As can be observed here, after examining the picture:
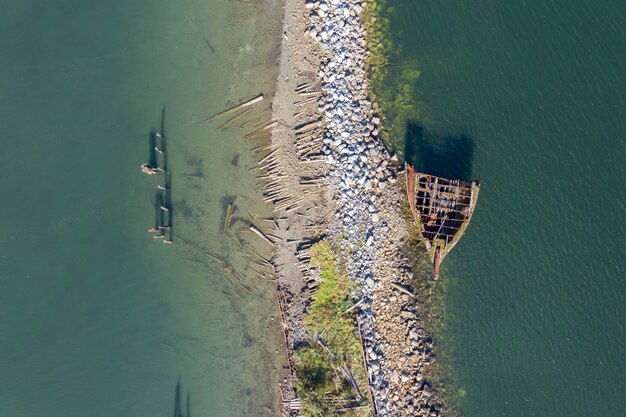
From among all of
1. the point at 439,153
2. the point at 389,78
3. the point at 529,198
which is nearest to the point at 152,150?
the point at 389,78

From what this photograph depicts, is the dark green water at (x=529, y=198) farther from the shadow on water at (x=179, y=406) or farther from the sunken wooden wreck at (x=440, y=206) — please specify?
the shadow on water at (x=179, y=406)

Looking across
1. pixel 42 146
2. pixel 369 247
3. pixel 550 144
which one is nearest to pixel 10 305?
pixel 42 146

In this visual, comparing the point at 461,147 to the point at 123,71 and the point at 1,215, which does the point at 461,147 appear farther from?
the point at 1,215

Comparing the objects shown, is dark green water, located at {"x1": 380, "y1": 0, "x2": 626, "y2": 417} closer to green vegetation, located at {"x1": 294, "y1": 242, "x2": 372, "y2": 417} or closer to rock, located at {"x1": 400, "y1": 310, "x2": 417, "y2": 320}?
rock, located at {"x1": 400, "y1": 310, "x2": 417, "y2": 320}

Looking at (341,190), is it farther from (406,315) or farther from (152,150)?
(152,150)

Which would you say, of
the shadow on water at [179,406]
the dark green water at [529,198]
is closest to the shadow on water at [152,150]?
the shadow on water at [179,406]
